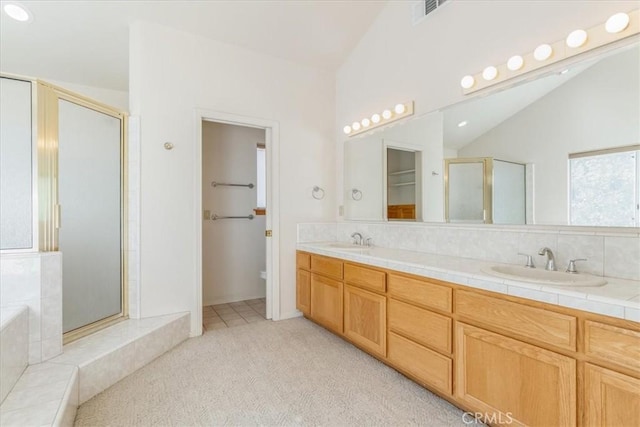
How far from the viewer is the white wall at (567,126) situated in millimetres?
1502

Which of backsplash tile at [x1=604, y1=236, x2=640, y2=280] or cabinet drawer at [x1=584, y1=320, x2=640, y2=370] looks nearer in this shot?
cabinet drawer at [x1=584, y1=320, x2=640, y2=370]

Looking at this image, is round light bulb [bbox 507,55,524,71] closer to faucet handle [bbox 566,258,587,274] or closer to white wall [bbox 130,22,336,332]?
faucet handle [bbox 566,258,587,274]

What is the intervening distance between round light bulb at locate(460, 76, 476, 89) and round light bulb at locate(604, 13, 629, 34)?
0.70 meters

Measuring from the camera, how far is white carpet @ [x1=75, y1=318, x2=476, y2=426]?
5.50 ft

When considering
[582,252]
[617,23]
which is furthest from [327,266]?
[617,23]

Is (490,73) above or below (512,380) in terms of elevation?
above

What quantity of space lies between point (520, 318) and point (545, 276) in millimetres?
447

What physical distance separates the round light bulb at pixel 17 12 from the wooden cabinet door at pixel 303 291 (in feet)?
10.5

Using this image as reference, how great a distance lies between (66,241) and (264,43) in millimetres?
2481

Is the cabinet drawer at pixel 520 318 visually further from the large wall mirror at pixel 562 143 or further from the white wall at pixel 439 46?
the white wall at pixel 439 46

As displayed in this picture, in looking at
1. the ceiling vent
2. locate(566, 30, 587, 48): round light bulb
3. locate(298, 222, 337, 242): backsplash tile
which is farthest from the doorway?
locate(566, 30, 587, 48): round light bulb

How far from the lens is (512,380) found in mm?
1404

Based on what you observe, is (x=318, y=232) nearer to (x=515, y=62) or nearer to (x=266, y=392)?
(x=266, y=392)

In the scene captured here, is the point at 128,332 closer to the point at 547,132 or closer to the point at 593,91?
the point at 547,132
